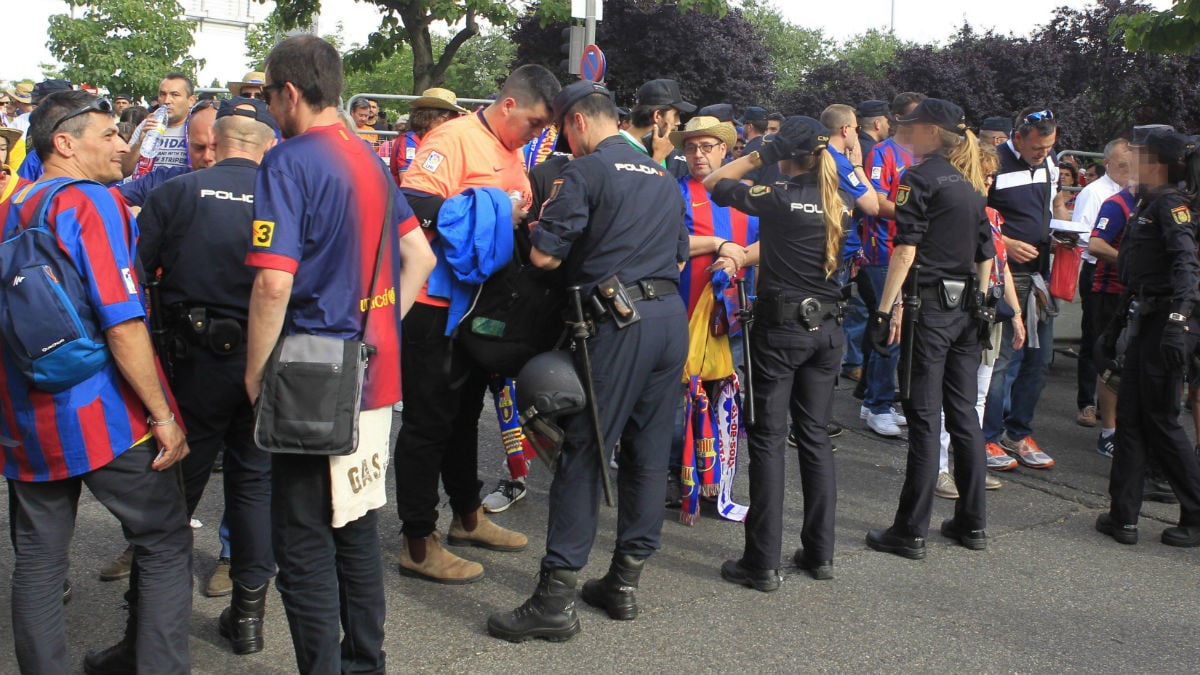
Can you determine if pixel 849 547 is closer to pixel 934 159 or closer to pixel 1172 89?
pixel 934 159

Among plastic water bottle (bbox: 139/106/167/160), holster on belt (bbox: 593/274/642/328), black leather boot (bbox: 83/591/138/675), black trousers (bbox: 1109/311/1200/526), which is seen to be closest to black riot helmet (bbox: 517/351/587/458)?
holster on belt (bbox: 593/274/642/328)

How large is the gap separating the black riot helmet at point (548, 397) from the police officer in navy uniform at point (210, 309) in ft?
3.23

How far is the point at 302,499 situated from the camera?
3.02m

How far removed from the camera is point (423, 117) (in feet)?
21.0

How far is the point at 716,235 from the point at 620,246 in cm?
155

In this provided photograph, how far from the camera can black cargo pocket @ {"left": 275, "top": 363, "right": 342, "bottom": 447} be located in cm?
289

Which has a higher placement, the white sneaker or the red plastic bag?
the red plastic bag

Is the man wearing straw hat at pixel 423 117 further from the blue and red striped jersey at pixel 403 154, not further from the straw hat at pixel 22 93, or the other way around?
the straw hat at pixel 22 93

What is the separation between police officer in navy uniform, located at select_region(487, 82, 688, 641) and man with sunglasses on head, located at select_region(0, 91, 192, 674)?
126cm

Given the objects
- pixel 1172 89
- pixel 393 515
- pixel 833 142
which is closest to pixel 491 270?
pixel 393 515

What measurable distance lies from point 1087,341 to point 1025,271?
1253mm

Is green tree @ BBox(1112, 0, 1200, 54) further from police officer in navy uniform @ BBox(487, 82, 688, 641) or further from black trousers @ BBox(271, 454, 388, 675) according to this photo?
black trousers @ BBox(271, 454, 388, 675)

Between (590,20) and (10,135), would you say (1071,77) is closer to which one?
(590,20)

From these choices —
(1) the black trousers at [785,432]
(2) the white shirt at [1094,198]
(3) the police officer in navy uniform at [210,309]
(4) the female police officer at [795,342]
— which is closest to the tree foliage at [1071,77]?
(2) the white shirt at [1094,198]
